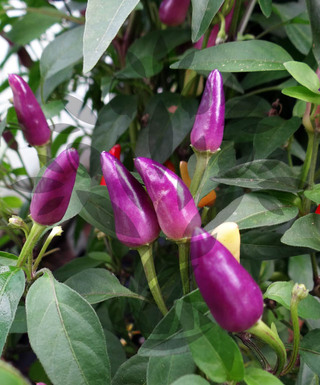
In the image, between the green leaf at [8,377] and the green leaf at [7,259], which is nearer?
the green leaf at [8,377]

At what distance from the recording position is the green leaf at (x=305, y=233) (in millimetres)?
408

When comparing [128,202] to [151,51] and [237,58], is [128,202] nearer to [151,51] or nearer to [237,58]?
[237,58]

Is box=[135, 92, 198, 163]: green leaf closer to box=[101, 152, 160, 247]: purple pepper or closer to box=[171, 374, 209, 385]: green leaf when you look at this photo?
box=[101, 152, 160, 247]: purple pepper

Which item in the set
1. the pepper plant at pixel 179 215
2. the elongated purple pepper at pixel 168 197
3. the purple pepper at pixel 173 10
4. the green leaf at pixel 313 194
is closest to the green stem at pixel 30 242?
the pepper plant at pixel 179 215

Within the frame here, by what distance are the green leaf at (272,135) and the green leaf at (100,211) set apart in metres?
0.16

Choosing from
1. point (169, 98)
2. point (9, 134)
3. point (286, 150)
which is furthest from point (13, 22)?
point (286, 150)

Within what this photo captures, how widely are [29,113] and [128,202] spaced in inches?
7.8

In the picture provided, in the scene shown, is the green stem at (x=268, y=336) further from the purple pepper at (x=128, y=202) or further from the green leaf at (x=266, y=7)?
the green leaf at (x=266, y=7)

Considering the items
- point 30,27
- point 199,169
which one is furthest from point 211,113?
point 30,27

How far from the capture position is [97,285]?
441 millimetres

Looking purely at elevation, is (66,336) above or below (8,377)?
below

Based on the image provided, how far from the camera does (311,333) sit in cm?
42

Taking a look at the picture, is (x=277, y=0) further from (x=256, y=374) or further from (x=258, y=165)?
(x=256, y=374)

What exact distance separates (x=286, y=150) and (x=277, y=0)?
30 cm
